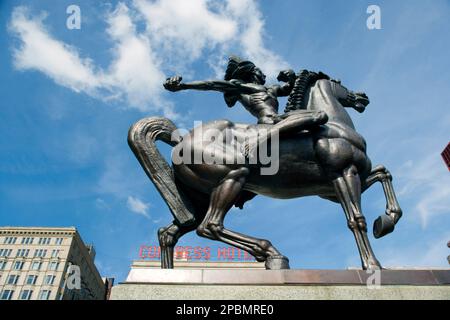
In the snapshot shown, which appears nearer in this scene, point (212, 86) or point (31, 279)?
point (212, 86)

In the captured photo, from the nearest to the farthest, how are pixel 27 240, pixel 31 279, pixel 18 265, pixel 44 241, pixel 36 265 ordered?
pixel 31 279
pixel 36 265
pixel 18 265
pixel 44 241
pixel 27 240

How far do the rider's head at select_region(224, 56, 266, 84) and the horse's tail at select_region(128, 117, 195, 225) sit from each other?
2449 millimetres

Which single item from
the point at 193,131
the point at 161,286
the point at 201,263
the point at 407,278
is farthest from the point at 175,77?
the point at 201,263

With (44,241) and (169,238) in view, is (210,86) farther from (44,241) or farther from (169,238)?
(44,241)

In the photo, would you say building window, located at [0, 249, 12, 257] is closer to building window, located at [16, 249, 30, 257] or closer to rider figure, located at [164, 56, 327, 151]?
building window, located at [16, 249, 30, 257]

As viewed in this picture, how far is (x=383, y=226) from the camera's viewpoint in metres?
5.08

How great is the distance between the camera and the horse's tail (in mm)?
5211

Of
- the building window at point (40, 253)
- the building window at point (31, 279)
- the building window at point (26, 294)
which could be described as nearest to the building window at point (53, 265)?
the building window at point (40, 253)

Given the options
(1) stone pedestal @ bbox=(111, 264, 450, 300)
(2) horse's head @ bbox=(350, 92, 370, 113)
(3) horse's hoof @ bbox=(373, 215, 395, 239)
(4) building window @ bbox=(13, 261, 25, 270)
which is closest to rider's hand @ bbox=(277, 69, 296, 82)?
(2) horse's head @ bbox=(350, 92, 370, 113)

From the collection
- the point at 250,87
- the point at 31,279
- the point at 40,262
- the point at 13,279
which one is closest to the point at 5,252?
the point at 13,279

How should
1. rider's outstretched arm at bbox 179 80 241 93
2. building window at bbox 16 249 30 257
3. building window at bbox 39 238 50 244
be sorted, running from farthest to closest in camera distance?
building window at bbox 39 238 50 244 → building window at bbox 16 249 30 257 → rider's outstretched arm at bbox 179 80 241 93

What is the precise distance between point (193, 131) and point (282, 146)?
1401 millimetres

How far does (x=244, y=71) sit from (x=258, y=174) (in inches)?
104

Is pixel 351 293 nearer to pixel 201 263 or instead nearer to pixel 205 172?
pixel 205 172
